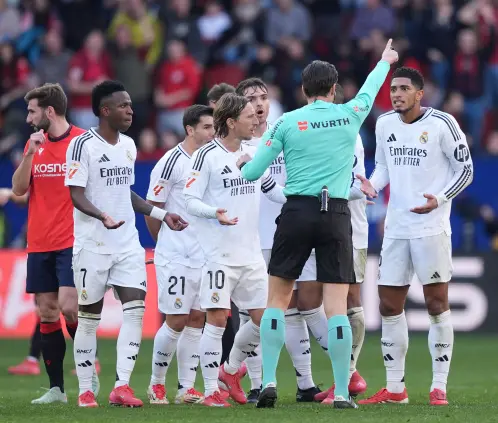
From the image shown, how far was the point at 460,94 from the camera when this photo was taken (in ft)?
69.3

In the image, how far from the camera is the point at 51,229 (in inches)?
446

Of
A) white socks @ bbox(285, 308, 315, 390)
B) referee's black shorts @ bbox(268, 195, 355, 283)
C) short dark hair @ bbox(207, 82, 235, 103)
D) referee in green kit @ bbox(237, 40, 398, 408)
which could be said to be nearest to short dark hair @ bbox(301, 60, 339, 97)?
referee in green kit @ bbox(237, 40, 398, 408)

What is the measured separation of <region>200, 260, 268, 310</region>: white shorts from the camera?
10.7 m

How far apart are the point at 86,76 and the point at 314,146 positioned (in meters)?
12.5

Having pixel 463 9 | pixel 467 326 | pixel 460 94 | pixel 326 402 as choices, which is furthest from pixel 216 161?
pixel 463 9

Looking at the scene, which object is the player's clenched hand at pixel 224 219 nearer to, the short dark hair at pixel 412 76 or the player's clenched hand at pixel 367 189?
the player's clenched hand at pixel 367 189

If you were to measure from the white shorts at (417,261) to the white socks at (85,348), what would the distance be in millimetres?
2464

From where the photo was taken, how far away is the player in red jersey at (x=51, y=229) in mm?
11266

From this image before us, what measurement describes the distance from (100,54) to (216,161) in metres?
11.9

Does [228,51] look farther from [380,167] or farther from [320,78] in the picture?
[320,78]

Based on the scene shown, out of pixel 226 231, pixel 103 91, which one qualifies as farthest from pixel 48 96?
pixel 226 231

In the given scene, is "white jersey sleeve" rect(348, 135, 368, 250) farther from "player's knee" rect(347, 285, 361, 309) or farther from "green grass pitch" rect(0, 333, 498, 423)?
"green grass pitch" rect(0, 333, 498, 423)

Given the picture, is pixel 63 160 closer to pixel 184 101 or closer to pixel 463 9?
pixel 184 101

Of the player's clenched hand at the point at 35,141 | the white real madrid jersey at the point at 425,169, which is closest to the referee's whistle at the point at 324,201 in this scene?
the white real madrid jersey at the point at 425,169
